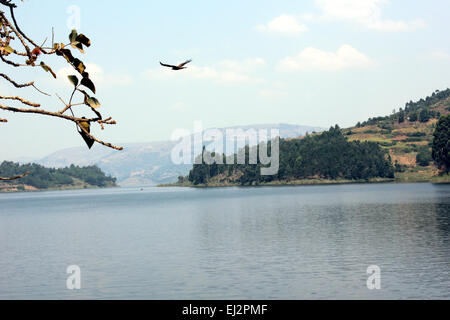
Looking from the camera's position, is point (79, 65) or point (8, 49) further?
point (8, 49)

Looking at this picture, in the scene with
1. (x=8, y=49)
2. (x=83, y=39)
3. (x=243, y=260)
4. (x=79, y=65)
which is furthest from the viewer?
(x=243, y=260)

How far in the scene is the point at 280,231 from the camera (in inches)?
4080

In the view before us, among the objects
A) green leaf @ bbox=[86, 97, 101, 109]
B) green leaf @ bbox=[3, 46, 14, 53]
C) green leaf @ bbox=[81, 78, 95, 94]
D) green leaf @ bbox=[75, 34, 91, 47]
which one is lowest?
green leaf @ bbox=[86, 97, 101, 109]

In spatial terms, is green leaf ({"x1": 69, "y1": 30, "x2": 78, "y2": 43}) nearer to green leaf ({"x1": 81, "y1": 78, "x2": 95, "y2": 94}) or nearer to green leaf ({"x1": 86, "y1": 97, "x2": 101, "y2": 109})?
green leaf ({"x1": 81, "y1": 78, "x2": 95, "y2": 94})

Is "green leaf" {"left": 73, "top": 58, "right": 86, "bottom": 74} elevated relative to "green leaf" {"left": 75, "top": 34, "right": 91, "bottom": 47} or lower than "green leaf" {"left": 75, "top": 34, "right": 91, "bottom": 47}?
lower

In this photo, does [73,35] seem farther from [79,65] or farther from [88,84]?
[88,84]

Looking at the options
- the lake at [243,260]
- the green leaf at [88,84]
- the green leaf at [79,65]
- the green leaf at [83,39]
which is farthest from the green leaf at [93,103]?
the lake at [243,260]

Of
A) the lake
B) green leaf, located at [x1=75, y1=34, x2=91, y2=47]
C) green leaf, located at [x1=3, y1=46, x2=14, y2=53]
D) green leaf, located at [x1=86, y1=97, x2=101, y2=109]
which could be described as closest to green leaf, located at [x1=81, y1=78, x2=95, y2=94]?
green leaf, located at [x1=86, y1=97, x2=101, y2=109]

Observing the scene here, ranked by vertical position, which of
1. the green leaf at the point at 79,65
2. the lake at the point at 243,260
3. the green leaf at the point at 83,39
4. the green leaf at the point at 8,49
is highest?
the green leaf at the point at 83,39

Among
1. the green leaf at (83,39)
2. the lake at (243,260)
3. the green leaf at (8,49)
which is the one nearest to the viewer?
the green leaf at (8,49)

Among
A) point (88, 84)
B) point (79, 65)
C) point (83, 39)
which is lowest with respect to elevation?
point (88, 84)

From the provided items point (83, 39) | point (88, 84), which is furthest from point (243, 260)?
point (88, 84)

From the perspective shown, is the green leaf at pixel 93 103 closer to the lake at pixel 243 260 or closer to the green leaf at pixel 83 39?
the green leaf at pixel 83 39
